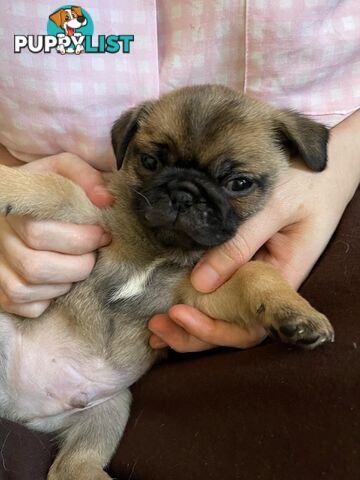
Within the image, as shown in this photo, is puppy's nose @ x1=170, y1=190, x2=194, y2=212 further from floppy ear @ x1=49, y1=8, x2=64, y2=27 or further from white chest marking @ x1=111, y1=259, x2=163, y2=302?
floppy ear @ x1=49, y1=8, x2=64, y2=27

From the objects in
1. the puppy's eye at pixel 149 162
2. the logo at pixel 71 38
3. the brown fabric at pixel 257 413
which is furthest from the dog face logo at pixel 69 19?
the brown fabric at pixel 257 413

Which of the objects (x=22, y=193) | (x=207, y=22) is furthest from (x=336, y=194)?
(x=22, y=193)

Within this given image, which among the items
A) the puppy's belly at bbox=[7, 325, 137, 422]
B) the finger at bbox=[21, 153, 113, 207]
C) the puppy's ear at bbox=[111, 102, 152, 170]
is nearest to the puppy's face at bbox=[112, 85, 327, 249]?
the puppy's ear at bbox=[111, 102, 152, 170]

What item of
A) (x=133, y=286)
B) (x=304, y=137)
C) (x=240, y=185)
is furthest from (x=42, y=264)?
(x=304, y=137)

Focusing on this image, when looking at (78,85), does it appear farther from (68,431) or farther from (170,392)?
(68,431)

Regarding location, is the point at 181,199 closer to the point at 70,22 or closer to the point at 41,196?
the point at 41,196
